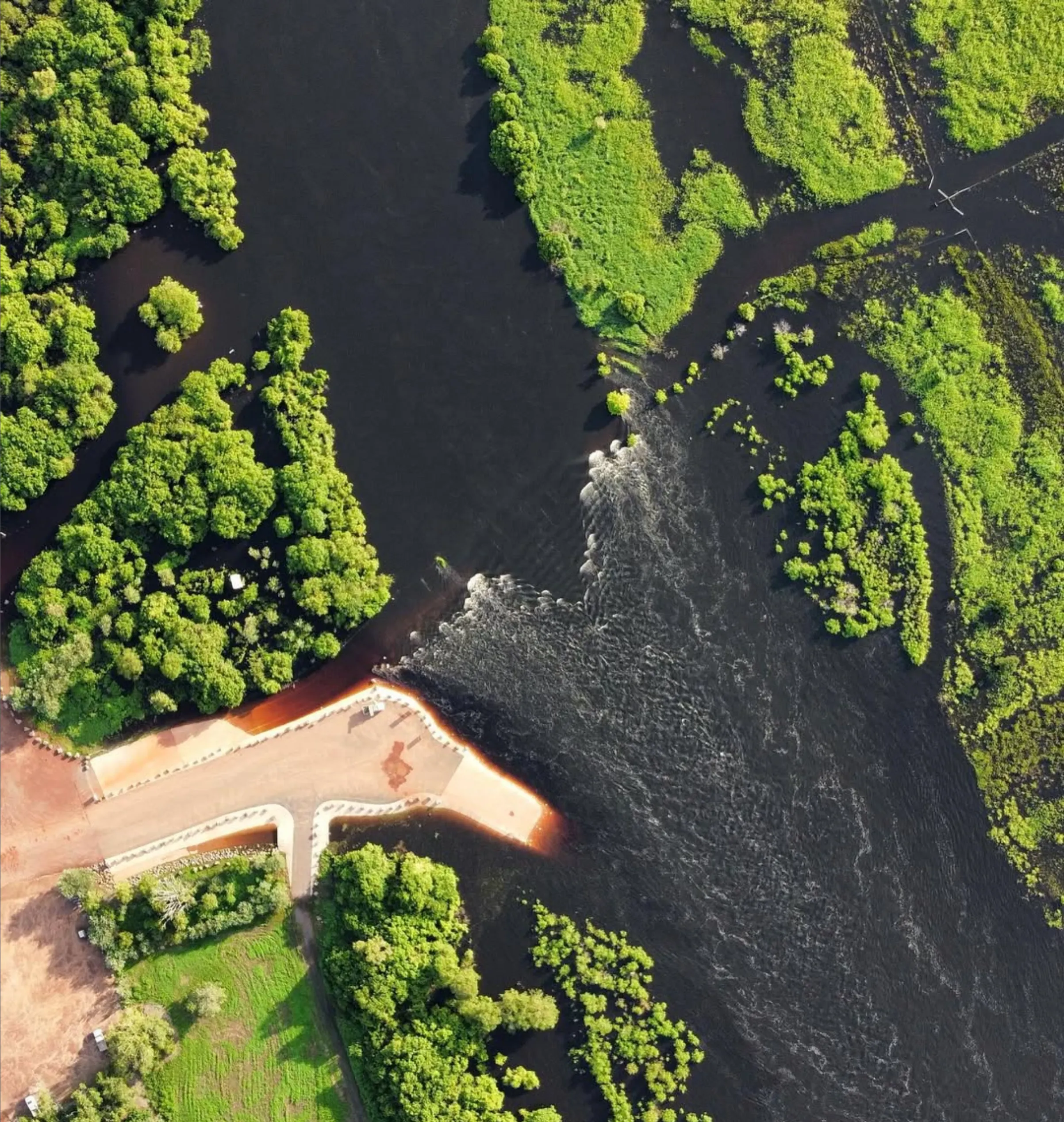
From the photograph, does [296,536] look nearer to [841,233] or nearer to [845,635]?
[845,635]

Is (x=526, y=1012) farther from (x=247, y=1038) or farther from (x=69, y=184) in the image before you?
(x=69, y=184)

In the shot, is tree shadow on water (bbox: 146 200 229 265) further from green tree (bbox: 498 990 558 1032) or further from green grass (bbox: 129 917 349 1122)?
green tree (bbox: 498 990 558 1032)

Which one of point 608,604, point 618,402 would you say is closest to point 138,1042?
point 608,604

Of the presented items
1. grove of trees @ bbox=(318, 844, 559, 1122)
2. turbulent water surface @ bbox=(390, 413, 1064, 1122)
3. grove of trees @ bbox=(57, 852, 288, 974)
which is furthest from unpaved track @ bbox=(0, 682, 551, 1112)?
turbulent water surface @ bbox=(390, 413, 1064, 1122)

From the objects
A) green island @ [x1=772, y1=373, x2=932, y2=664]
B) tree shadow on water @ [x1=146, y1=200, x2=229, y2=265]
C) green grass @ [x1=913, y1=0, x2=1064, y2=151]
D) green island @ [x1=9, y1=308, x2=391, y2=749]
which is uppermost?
tree shadow on water @ [x1=146, y1=200, x2=229, y2=265]

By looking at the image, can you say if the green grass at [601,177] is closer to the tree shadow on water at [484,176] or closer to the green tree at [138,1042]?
the tree shadow on water at [484,176]
